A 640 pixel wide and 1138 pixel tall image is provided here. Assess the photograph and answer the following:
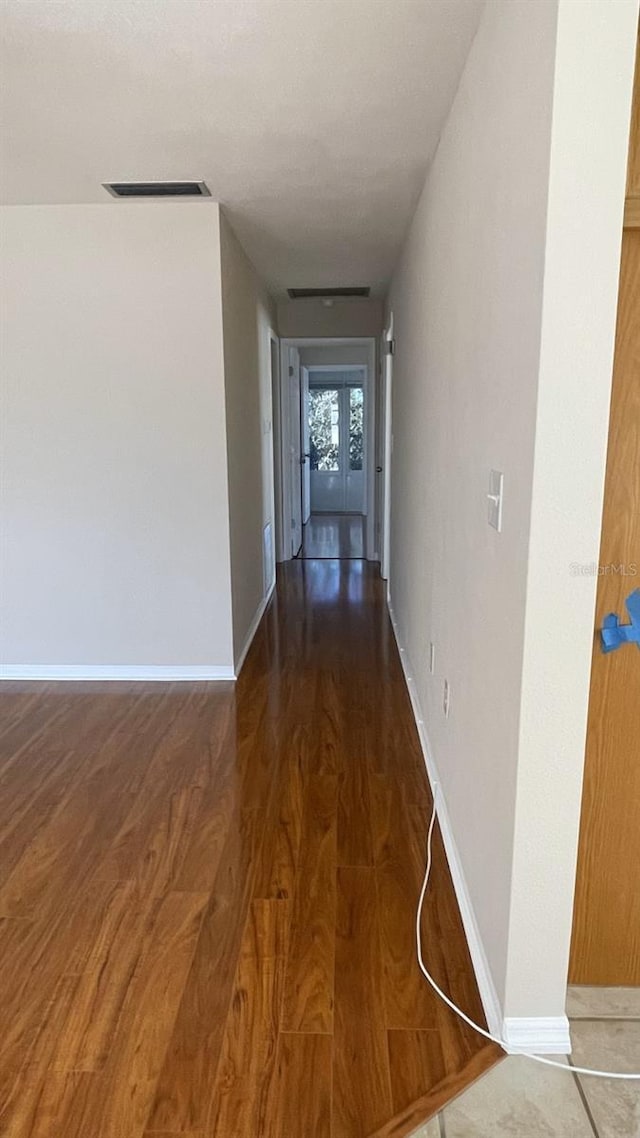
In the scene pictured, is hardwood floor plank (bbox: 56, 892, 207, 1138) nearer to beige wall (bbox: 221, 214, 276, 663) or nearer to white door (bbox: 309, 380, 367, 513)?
beige wall (bbox: 221, 214, 276, 663)

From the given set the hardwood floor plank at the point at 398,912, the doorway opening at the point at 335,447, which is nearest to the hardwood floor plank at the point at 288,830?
the hardwood floor plank at the point at 398,912

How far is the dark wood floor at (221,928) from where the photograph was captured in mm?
1398

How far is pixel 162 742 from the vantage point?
117 inches

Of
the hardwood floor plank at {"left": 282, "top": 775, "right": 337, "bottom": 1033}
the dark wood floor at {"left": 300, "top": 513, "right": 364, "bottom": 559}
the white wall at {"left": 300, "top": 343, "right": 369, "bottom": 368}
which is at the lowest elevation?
the dark wood floor at {"left": 300, "top": 513, "right": 364, "bottom": 559}

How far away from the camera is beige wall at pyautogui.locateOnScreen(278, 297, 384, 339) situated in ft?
19.7

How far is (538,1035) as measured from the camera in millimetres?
1451

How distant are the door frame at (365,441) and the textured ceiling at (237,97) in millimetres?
2843

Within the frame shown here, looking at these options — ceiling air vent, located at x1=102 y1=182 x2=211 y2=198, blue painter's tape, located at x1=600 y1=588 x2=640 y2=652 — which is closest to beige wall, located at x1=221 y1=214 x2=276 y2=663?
ceiling air vent, located at x1=102 y1=182 x2=211 y2=198

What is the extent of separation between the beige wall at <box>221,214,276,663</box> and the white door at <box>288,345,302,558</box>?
4.15 feet

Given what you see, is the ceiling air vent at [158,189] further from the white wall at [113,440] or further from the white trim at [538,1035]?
the white trim at [538,1035]

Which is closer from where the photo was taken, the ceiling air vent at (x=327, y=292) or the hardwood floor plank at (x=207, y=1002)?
the hardwood floor plank at (x=207, y=1002)

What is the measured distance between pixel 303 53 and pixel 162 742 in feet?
8.21

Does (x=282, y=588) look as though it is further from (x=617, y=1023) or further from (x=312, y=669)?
(x=617, y=1023)

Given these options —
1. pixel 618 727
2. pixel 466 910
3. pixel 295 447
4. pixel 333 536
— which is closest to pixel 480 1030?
pixel 466 910
